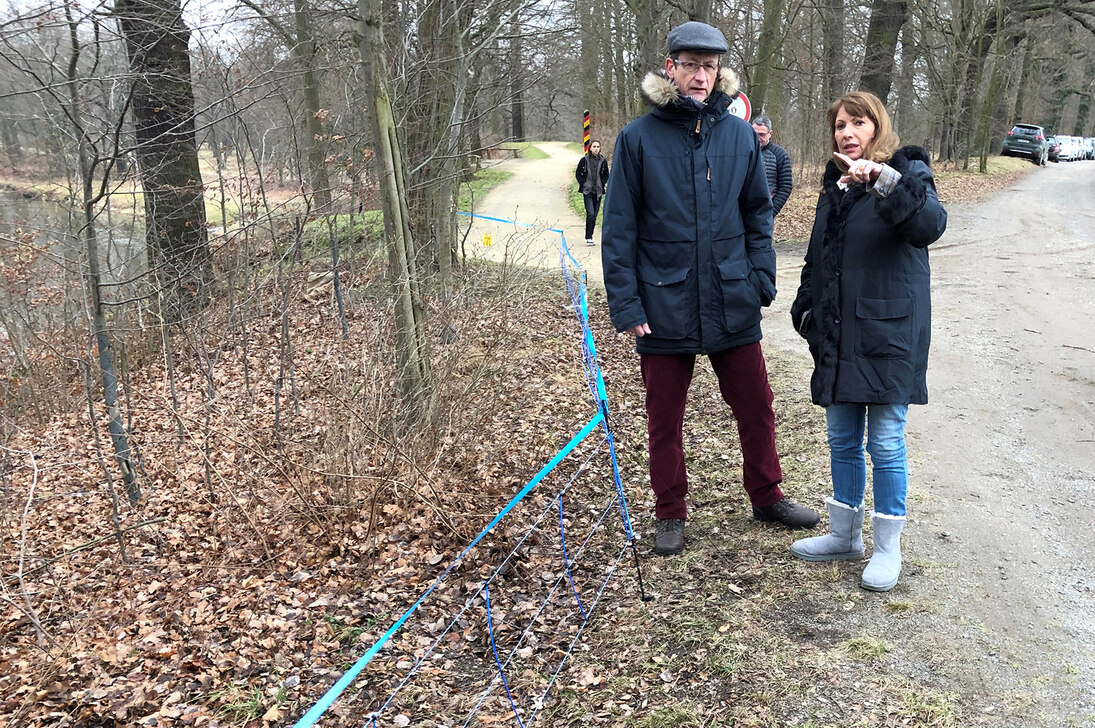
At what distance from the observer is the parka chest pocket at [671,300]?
353cm

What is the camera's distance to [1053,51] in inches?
1275

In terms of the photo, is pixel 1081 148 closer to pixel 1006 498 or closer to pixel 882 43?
pixel 882 43

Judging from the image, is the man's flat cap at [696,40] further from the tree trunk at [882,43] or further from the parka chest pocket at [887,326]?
the tree trunk at [882,43]

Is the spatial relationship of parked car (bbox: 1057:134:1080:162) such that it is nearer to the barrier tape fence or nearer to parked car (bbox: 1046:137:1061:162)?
parked car (bbox: 1046:137:1061:162)

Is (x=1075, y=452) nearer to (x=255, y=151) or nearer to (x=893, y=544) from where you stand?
(x=893, y=544)

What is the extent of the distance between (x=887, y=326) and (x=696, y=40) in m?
1.47

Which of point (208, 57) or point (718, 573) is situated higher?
point (208, 57)

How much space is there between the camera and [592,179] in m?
15.0

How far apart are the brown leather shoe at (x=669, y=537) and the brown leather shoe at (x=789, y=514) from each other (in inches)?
17.7

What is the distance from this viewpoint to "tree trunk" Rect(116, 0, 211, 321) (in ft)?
16.9

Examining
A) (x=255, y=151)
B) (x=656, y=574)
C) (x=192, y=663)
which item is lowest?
(x=192, y=663)

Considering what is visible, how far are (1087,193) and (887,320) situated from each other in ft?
71.7

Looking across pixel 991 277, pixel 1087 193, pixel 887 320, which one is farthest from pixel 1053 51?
pixel 887 320

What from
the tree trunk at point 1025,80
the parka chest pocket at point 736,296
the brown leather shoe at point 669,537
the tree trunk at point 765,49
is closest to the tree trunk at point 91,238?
the brown leather shoe at point 669,537
